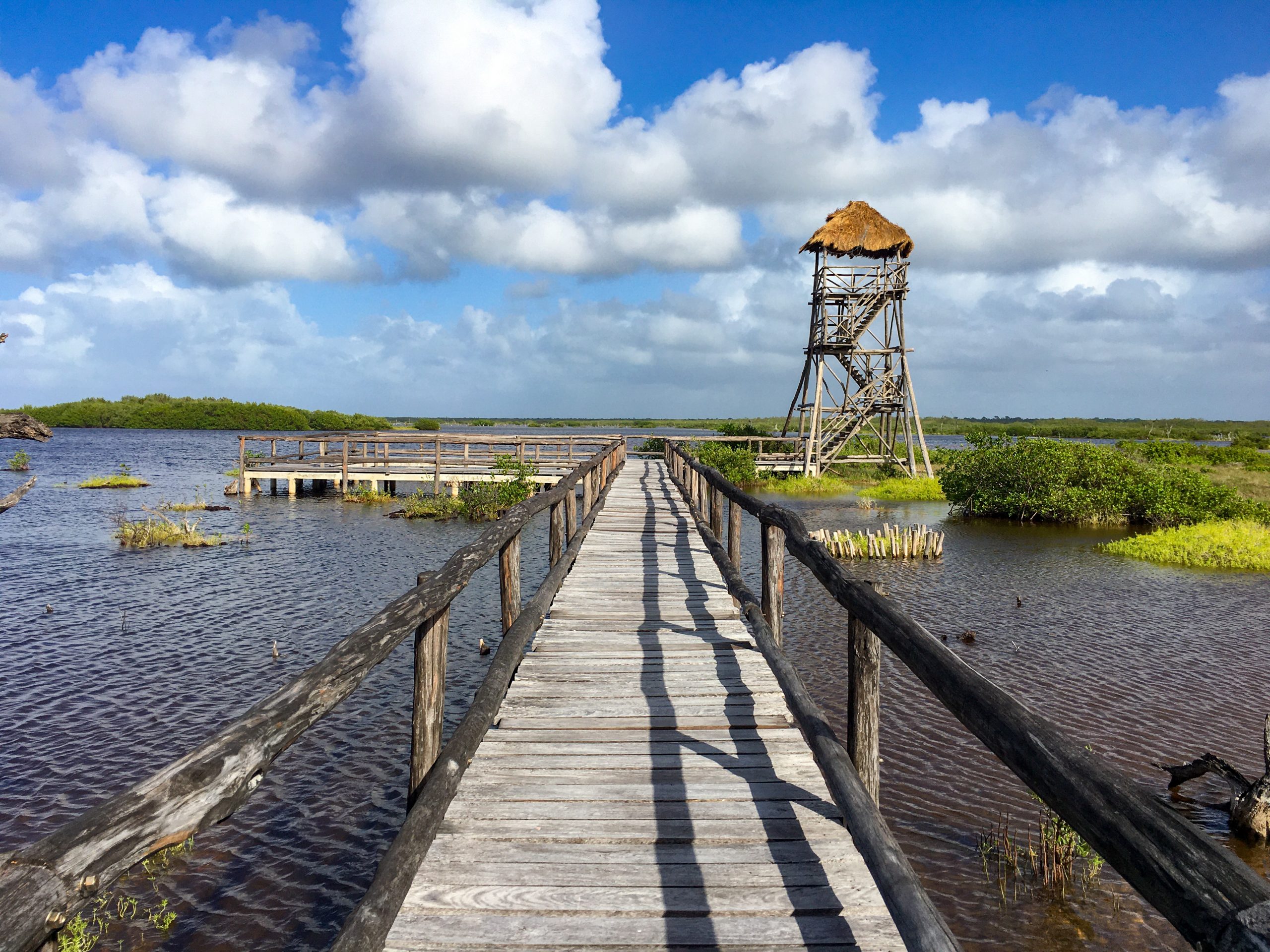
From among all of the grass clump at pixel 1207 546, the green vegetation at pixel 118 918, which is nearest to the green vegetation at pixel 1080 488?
the grass clump at pixel 1207 546

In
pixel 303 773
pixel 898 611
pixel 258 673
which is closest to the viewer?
pixel 898 611

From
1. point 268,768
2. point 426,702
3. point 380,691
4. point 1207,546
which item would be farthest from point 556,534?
point 1207,546

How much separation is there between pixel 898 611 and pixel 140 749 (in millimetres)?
7761

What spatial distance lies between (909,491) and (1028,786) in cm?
3171

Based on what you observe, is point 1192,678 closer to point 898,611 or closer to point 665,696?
point 665,696

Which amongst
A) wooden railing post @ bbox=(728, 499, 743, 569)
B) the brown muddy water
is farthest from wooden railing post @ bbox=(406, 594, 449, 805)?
wooden railing post @ bbox=(728, 499, 743, 569)

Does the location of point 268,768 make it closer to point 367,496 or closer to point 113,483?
point 367,496

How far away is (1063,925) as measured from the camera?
17.3 feet

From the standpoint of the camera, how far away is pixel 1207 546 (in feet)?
59.9

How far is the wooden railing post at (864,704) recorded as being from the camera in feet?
12.4

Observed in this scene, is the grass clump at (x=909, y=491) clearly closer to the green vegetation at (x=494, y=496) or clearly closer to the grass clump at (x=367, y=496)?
the green vegetation at (x=494, y=496)

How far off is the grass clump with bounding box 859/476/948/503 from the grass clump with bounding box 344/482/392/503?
18485 mm

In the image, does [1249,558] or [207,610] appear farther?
[1249,558]

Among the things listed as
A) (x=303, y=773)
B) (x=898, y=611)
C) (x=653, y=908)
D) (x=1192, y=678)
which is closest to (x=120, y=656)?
(x=303, y=773)
